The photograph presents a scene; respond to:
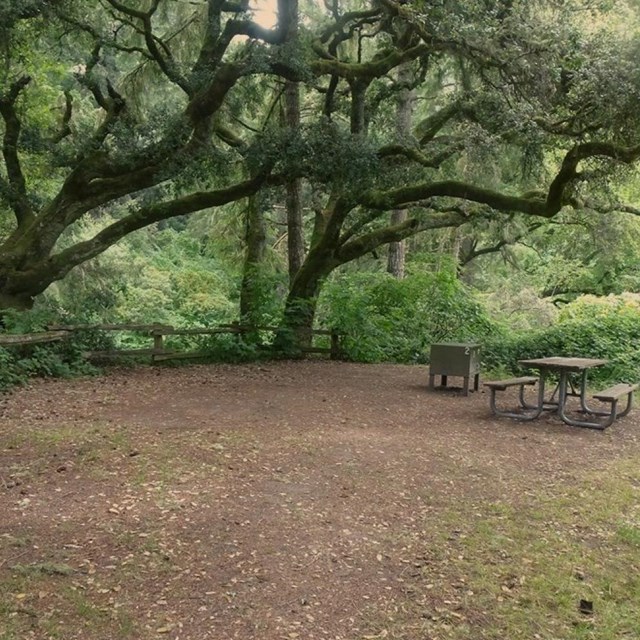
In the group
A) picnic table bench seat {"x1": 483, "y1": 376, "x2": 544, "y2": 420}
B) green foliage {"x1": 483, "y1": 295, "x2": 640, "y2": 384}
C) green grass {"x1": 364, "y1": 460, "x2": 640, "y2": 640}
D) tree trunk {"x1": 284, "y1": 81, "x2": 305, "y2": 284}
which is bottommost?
green grass {"x1": 364, "y1": 460, "x2": 640, "y2": 640}

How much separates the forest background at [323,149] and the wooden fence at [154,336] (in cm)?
25

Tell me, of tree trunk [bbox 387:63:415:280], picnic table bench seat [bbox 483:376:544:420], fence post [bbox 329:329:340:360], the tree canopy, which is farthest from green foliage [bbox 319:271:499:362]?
picnic table bench seat [bbox 483:376:544:420]

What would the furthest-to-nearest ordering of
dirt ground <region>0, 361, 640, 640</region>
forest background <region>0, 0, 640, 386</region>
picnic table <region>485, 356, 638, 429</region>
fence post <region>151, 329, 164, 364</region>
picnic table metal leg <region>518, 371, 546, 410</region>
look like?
fence post <region>151, 329, 164, 364</region>, forest background <region>0, 0, 640, 386</region>, picnic table metal leg <region>518, 371, 546, 410</region>, picnic table <region>485, 356, 638, 429</region>, dirt ground <region>0, 361, 640, 640</region>

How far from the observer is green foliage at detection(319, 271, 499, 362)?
553 inches

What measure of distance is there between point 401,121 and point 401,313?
456 centimetres

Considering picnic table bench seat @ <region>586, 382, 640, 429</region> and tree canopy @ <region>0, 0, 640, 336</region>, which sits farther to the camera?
tree canopy @ <region>0, 0, 640, 336</region>

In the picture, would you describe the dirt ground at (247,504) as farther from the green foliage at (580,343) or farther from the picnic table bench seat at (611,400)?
the green foliage at (580,343)

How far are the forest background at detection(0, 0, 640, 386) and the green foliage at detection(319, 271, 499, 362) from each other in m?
0.05

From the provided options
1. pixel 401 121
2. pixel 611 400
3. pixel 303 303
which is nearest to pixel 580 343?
pixel 303 303

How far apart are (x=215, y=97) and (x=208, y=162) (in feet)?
3.79

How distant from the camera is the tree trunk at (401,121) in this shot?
14.0 m

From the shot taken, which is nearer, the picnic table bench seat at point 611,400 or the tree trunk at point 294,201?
the picnic table bench seat at point 611,400

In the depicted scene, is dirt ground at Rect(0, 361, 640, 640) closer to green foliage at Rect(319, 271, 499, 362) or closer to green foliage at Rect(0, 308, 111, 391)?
green foliage at Rect(0, 308, 111, 391)

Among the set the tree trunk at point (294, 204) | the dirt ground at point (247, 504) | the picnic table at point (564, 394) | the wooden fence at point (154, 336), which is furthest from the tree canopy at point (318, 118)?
the dirt ground at point (247, 504)
